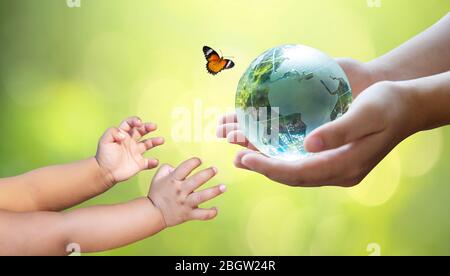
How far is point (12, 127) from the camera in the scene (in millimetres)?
1761

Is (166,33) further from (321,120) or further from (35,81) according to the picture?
(321,120)

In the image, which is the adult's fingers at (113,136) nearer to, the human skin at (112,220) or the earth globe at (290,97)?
the human skin at (112,220)

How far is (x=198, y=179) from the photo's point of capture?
4.03 feet

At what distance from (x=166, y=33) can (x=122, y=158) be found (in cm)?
65

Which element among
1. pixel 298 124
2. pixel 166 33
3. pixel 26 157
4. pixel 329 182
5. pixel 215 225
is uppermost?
pixel 166 33

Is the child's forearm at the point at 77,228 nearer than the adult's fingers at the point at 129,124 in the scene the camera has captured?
Yes

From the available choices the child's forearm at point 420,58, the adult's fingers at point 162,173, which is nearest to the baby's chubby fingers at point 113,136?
the adult's fingers at point 162,173

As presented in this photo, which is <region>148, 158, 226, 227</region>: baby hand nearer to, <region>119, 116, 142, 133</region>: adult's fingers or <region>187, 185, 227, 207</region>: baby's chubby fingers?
<region>187, 185, 227, 207</region>: baby's chubby fingers

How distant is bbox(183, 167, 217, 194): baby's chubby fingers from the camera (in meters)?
1.23

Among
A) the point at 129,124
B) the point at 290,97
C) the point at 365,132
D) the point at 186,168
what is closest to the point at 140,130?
the point at 129,124

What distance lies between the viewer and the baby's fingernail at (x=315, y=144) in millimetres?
730

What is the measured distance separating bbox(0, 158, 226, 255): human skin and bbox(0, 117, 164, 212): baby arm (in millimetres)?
92

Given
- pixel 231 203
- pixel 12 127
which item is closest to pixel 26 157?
pixel 12 127

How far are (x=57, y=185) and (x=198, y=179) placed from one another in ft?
1.24
